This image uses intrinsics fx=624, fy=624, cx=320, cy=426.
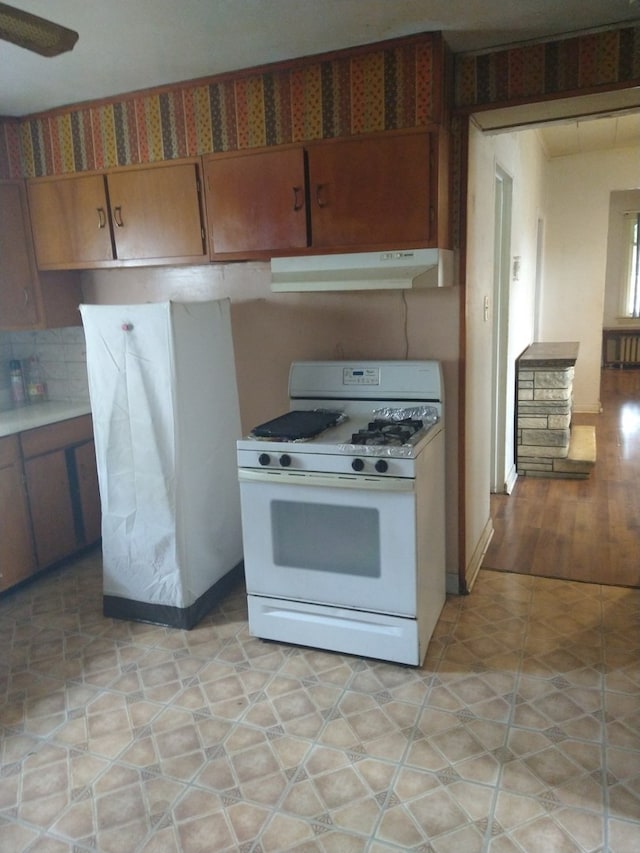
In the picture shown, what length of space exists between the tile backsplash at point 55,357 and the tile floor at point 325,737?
55.5 inches

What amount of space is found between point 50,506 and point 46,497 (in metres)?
0.06

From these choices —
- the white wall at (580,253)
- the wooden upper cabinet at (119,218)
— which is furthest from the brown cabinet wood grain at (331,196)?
the white wall at (580,253)

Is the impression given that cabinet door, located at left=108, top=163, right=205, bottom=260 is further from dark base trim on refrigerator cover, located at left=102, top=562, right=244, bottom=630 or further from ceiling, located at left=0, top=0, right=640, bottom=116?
dark base trim on refrigerator cover, located at left=102, top=562, right=244, bottom=630

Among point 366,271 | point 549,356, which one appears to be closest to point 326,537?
point 366,271

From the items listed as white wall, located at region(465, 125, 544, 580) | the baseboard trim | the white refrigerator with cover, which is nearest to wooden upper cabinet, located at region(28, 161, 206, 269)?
the white refrigerator with cover

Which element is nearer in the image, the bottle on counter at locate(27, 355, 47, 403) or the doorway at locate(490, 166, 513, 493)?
the bottle on counter at locate(27, 355, 47, 403)

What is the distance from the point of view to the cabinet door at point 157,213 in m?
2.85

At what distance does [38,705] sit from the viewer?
7.61 ft

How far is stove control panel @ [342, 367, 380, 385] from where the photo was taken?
9.26ft

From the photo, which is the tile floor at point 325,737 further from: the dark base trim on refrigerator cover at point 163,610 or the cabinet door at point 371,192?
the cabinet door at point 371,192

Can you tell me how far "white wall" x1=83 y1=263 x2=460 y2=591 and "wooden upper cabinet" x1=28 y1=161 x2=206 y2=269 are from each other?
0.88 ft

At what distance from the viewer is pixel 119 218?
118 inches

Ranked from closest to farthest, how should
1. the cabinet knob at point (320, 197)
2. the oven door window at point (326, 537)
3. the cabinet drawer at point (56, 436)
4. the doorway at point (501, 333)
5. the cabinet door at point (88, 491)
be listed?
the oven door window at point (326, 537) < the cabinet knob at point (320, 197) < the cabinet drawer at point (56, 436) < the cabinet door at point (88, 491) < the doorway at point (501, 333)

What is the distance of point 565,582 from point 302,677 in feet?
4.72
